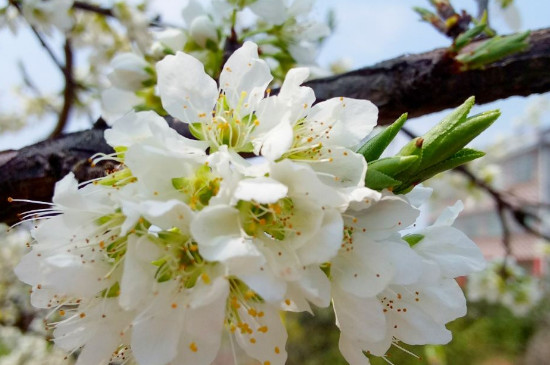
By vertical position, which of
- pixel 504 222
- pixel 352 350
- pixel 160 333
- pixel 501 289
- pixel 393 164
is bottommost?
pixel 501 289

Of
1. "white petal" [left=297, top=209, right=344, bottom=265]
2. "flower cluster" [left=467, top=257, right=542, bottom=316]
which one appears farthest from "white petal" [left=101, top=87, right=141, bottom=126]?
"flower cluster" [left=467, top=257, right=542, bottom=316]

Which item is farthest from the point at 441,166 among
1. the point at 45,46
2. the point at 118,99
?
the point at 45,46

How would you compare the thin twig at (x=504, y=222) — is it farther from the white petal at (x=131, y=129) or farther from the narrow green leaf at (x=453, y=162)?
the white petal at (x=131, y=129)

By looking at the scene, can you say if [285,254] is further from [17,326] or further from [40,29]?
[17,326]

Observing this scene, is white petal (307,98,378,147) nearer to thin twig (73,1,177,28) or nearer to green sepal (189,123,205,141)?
green sepal (189,123,205,141)

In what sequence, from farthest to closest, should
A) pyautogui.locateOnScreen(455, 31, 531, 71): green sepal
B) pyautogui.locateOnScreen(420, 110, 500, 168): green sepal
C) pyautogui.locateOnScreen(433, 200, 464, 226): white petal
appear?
pyautogui.locateOnScreen(455, 31, 531, 71): green sepal < pyautogui.locateOnScreen(433, 200, 464, 226): white petal < pyautogui.locateOnScreen(420, 110, 500, 168): green sepal

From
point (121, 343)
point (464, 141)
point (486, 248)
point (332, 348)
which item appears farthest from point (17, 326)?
point (486, 248)

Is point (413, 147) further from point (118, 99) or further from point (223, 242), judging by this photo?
point (118, 99)
